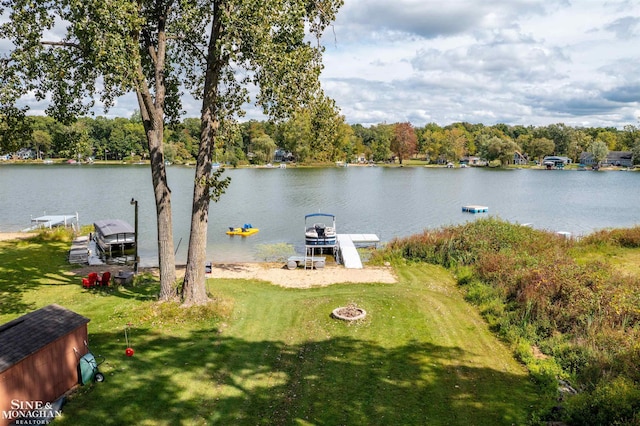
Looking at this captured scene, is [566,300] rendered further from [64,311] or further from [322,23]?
[64,311]

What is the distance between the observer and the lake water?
37938mm

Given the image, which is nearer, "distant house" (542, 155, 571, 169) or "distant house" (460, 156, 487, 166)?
"distant house" (542, 155, 571, 169)

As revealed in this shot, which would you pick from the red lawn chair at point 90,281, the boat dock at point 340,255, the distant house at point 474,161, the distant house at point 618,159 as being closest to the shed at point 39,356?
the red lawn chair at point 90,281

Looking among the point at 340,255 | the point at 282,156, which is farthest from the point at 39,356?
the point at 282,156

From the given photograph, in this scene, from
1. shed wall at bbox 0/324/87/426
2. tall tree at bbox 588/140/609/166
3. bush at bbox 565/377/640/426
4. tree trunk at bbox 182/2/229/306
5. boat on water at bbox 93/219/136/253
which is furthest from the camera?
tall tree at bbox 588/140/609/166

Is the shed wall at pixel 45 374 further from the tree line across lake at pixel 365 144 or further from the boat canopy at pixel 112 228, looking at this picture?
the tree line across lake at pixel 365 144

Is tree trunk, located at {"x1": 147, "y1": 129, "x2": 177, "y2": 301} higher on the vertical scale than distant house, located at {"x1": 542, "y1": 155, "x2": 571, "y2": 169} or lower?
lower

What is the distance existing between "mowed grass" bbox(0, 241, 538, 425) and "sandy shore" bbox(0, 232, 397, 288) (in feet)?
7.40

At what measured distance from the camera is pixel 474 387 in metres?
10.5

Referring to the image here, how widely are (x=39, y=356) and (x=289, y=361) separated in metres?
5.72

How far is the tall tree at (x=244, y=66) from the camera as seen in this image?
487 inches

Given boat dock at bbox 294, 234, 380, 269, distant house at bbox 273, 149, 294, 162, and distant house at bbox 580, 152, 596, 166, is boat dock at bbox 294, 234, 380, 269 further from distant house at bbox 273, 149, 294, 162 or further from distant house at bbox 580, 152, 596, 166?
distant house at bbox 580, 152, 596, 166


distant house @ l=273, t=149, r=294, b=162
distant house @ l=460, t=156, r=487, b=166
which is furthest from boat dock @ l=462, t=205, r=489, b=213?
distant house @ l=460, t=156, r=487, b=166

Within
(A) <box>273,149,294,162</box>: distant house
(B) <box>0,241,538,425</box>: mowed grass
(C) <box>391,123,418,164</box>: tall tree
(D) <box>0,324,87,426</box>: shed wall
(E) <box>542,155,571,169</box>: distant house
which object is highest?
(C) <box>391,123,418,164</box>: tall tree
